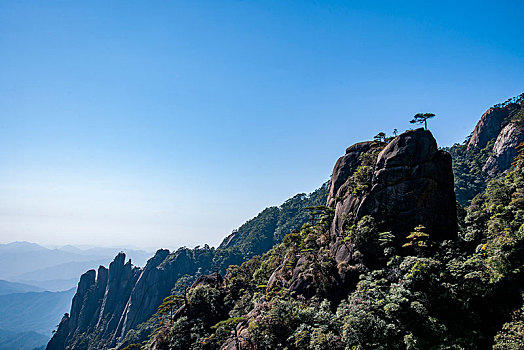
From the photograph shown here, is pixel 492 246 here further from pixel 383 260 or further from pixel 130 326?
pixel 130 326

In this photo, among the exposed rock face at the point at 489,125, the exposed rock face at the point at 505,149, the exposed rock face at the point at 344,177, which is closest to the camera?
the exposed rock face at the point at 344,177

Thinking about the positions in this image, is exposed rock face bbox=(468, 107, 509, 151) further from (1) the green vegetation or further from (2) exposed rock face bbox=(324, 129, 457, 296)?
(2) exposed rock face bbox=(324, 129, 457, 296)

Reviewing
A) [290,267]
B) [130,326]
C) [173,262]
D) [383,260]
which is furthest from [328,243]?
[173,262]

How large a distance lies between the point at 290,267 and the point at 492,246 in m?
17.2

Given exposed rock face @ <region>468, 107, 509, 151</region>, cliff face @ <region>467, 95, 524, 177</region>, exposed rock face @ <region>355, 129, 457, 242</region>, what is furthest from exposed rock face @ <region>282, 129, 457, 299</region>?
exposed rock face @ <region>468, 107, 509, 151</region>

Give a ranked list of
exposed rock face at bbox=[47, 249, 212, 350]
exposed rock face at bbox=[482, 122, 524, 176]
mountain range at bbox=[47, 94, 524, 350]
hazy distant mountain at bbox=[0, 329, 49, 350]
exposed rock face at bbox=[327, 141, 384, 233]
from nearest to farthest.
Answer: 1. mountain range at bbox=[47, 94, 524, 350]
2. exposed rock face at bbox=[327, 141, 384, 233]
3. exposed rock face at bbox=[482, 122, 524, 176]
4. exposed rock face at bbox=[47, 249, 212, 350]
5. hazy distant mountain at bbox=[0, 329, 49, 350]

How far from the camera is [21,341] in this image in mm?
180125

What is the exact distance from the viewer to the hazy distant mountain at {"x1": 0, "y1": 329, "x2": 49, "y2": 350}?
170 metres

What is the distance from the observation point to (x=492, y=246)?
1683 centimetres

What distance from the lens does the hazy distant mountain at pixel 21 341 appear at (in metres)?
170

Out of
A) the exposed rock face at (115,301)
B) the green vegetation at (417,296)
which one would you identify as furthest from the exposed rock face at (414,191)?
the exposed rock face at (115,301)

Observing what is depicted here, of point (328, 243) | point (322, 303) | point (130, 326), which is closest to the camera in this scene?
point (322, 303)

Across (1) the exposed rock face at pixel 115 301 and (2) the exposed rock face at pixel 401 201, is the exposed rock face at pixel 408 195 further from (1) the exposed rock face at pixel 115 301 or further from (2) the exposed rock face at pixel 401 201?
(1) the exposed rock face at pixel 115 301

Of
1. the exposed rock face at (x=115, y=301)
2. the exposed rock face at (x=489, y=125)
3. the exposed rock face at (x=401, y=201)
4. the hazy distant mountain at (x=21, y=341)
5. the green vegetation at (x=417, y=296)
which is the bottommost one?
the hazy distant mountain at (x=21, y=341)
